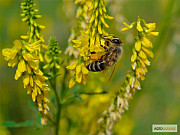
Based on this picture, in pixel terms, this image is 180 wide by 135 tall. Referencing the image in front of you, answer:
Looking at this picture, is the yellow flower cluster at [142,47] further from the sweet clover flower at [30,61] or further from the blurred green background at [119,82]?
the blurred green background at [119,82]

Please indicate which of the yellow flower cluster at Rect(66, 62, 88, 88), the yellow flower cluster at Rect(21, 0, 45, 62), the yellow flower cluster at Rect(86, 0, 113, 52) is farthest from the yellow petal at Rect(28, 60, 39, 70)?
the yellow flower cluster at Rect(86, 0, 113, 52)

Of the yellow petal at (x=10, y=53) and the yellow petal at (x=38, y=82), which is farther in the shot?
the yellow petal at (x=38, y=82)

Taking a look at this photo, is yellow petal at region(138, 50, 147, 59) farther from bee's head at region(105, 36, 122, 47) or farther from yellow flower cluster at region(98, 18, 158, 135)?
bee's head at region(105, 36, 122, 47)

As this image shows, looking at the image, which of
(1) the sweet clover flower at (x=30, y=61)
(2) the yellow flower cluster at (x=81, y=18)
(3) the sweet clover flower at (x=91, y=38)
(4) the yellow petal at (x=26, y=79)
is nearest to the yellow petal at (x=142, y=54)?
(3) the sweet clover flower at (x=91, y=38)

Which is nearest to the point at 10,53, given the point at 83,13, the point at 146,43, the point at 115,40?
the point at 83,13

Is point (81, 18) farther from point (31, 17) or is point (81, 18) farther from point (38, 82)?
point (38, 82)

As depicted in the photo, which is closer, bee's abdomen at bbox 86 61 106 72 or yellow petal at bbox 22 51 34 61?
yellow petal at bbox 22 51 34 61
